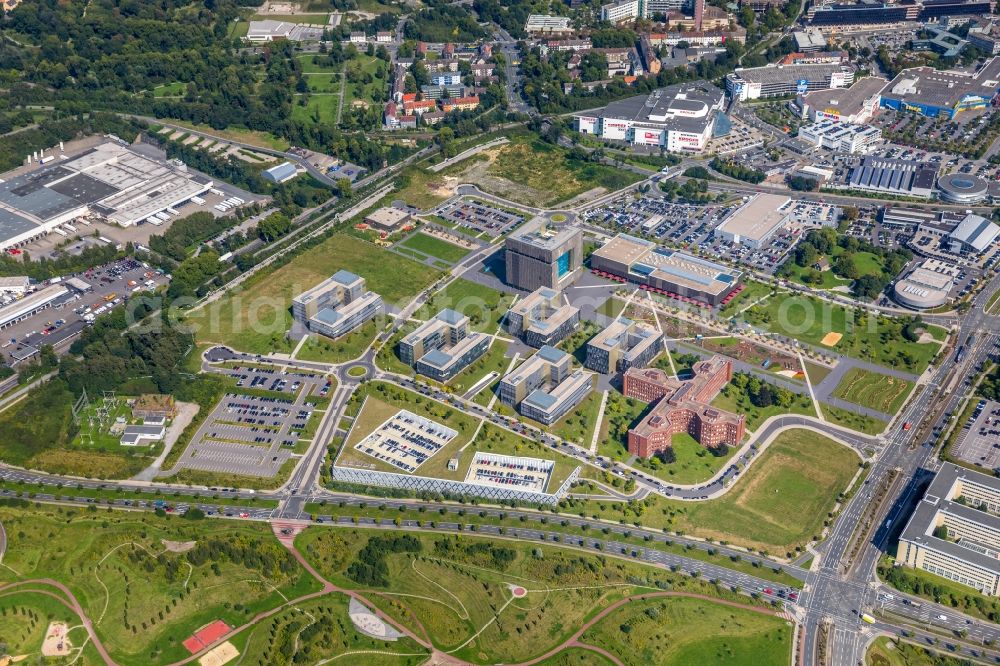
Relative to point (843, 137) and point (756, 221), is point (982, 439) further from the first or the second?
point (843, 137)

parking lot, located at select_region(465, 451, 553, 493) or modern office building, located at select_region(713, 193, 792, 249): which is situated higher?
modern office building, located at select_region(713, 193, 792, 249)

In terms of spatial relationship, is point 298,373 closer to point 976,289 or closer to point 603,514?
point 603,514

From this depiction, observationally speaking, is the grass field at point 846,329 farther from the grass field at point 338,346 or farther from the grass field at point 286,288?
the grass field at point 338,346

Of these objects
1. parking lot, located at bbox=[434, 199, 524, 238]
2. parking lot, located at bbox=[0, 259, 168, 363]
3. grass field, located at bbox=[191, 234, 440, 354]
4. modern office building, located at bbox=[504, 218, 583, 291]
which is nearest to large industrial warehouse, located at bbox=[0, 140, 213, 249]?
parking lot, located at bbox=[0, 259, 168, 363]

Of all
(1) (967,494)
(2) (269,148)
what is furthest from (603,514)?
(2) (269,148)

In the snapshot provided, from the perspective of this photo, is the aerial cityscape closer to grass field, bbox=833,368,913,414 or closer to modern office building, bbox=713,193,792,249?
grass field, bbox=833,368,913,414

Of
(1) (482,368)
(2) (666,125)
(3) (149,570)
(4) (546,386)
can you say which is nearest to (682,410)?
(4) (546,386)
